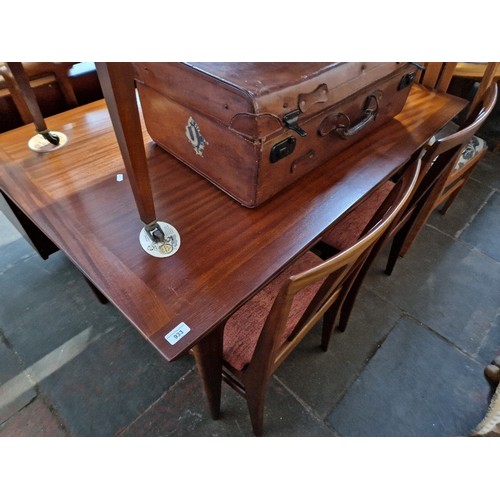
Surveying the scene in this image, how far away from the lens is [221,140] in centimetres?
82

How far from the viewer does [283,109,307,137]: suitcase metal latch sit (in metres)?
0.78

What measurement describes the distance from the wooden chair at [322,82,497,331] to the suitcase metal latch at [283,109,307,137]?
12.0 inches

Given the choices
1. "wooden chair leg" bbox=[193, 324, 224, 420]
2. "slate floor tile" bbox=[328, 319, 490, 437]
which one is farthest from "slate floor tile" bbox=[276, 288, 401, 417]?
"wooden chair leg" bbox=[193, 324, 224, 420]

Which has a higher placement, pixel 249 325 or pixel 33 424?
pixel 249 325

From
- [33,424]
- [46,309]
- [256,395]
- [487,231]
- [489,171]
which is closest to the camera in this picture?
[256,395]

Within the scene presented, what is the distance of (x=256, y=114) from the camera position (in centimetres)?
71

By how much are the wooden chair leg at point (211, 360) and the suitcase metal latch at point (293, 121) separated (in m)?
0.49

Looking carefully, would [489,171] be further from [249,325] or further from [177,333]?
[177,333]

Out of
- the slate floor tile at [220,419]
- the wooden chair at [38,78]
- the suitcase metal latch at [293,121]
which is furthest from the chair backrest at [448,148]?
the wooden chair at [38,78]

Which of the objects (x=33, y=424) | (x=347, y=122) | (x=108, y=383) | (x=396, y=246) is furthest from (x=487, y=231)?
(x=33, y=424)

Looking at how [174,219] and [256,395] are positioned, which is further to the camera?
[256,395]

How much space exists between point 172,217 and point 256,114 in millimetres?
328

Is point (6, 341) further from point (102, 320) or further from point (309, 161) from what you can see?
point (309, 161)

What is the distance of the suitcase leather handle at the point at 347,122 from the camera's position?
3.10 feet
